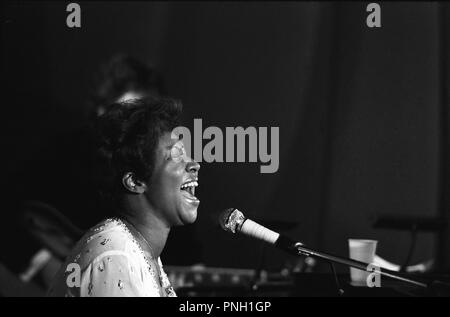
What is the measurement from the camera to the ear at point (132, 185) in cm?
192

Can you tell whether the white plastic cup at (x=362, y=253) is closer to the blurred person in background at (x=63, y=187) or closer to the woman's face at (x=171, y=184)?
the woman's face at (x=171, y=184)

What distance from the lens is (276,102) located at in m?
4.81

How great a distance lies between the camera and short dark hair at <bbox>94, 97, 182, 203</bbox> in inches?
75.2

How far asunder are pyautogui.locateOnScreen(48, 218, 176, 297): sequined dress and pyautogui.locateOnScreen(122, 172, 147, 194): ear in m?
0.11

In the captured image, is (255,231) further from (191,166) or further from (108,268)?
(108,268)

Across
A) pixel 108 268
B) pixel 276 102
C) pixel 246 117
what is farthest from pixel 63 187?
pixel 108 268

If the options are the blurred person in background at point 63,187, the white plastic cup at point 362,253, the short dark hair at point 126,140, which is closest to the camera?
the short dark hair at point 126,140

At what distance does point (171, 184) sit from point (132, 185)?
0.35 feet

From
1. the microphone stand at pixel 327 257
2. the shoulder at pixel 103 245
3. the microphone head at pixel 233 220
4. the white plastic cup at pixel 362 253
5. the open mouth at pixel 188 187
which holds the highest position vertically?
the open mouth at pixel 188 187

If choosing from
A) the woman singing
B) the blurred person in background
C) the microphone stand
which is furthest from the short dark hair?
the blurred person in background

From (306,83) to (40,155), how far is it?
6.24 feet

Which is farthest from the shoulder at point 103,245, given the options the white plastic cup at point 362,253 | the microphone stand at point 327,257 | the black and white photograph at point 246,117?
the black and white photograph at point 246,117

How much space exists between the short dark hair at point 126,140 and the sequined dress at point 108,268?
0.15 metres
